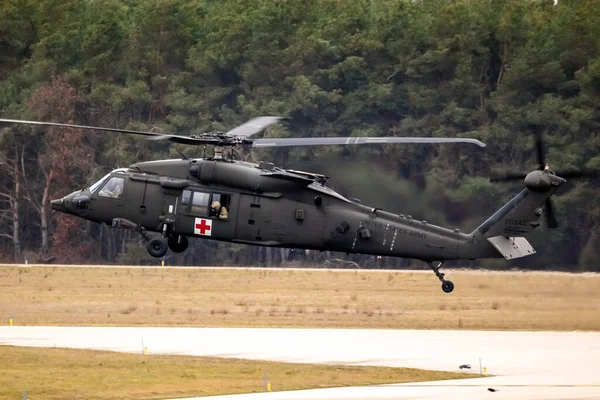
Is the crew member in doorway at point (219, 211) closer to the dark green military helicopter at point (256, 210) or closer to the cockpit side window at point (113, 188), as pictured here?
the dark green military helicopter at point (256, 210)

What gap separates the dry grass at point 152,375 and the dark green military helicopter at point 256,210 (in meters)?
3.24

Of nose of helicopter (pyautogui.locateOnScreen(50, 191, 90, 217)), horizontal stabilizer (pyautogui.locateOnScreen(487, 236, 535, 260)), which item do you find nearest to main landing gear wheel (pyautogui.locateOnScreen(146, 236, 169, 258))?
nose of helicopter (pyautogui.locateOnScreen(50, 191, 90, 217))

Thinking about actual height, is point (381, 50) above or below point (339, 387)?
above

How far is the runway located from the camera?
29.9 metres

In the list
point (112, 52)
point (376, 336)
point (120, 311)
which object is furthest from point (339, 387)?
point (112, 52)

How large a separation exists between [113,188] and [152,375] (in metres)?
4.93

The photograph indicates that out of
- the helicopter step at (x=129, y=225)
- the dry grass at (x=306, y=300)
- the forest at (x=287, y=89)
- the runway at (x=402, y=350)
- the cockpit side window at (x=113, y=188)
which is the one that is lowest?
the runway at (x=402, y=350)

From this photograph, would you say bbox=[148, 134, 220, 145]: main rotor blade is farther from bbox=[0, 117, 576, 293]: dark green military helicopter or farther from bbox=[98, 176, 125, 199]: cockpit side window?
bbox=[98, 176, 125, 199]: cockpit side window

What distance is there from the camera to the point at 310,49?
77.8 m

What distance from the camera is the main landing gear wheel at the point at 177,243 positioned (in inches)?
1243

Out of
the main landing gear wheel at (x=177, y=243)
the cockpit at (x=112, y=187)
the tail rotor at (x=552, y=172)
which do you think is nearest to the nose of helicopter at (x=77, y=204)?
the cockpit at (x=112, y=187)

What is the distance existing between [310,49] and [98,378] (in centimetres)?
4874

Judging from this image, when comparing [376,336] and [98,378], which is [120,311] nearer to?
[376,336]

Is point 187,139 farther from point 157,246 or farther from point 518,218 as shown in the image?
point 518,218
